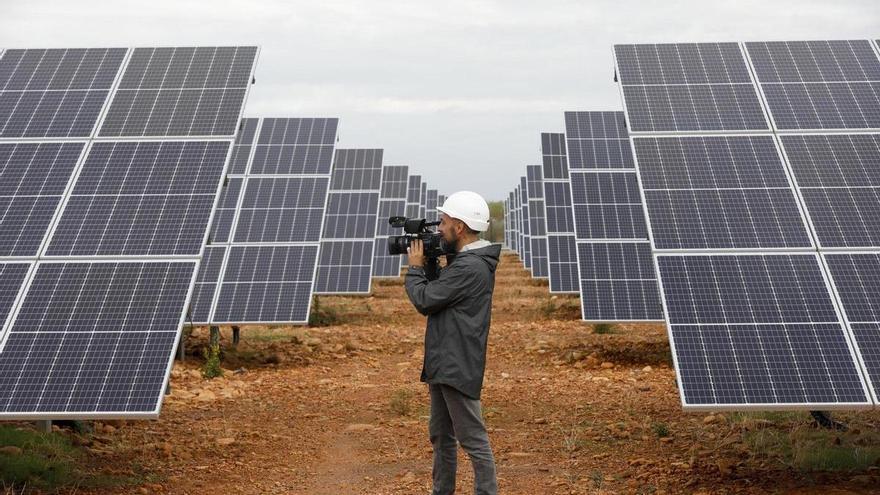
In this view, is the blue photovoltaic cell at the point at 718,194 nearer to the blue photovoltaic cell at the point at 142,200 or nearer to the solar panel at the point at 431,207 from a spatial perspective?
the blue photovoltaic cell at the point at 142,200

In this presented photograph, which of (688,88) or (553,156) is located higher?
(553,156)

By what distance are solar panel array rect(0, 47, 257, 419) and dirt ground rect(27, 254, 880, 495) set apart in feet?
4.02

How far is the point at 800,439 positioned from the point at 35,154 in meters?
8.04

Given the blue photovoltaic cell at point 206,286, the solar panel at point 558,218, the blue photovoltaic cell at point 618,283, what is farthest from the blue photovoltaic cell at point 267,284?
the solar panel at point 558,218

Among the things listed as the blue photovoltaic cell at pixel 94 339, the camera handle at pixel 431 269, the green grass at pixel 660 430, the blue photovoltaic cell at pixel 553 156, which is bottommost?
the blue photovoltaic cell at pixel 94 339

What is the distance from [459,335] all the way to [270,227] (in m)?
12.2

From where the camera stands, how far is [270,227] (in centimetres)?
1873

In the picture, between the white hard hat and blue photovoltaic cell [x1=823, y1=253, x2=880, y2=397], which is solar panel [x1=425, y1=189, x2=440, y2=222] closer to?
blue photovoltaic cell [x1=823, y1=253, x2=880, y2=397]

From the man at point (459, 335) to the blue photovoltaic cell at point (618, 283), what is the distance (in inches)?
376

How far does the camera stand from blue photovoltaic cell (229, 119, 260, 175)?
21000mm

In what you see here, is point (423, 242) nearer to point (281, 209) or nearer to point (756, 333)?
point (756, 333)

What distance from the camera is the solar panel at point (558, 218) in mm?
24086

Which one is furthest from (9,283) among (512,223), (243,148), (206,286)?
(512,223)

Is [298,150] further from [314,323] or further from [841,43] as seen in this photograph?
[841,43]
